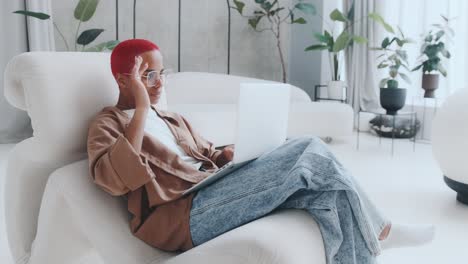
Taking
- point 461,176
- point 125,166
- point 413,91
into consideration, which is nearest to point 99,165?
point 125,166

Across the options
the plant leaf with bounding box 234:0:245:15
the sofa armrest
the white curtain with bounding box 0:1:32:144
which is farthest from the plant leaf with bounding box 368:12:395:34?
the sofa armrest

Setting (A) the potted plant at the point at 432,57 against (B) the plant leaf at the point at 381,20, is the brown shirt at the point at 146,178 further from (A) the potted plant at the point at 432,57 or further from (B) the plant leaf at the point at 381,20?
(B) the plant leaf at the point at 381,20

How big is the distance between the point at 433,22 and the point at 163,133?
3604 millimetres

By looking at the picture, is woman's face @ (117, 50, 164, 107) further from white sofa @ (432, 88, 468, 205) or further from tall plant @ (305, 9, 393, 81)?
tall plant @ (305, 9, 393, 81)

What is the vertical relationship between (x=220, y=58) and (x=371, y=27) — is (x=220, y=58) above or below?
below

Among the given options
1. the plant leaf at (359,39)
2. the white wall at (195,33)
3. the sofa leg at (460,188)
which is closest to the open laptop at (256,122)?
the sofa leg at (460,188)

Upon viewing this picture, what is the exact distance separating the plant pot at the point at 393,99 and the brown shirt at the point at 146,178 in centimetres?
281

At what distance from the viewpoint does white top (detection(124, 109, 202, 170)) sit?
1397 mm

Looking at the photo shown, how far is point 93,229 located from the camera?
1.23m

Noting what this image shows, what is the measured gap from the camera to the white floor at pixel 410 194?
1.89m

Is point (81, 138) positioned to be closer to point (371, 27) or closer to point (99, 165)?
point (99, 165)

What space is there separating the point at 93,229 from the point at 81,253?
0.26 metres

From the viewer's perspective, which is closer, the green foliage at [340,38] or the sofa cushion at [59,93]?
the sofa cushion at [59,93]

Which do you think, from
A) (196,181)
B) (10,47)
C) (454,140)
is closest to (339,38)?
(454,140)
